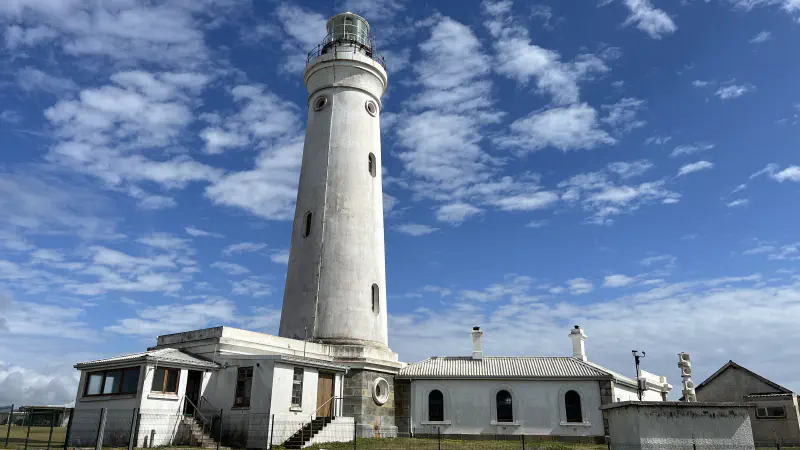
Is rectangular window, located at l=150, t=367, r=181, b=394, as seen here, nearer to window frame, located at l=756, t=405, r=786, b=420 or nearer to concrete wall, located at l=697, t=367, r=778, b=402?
concrete wall, located at l=697, t=367, r=778, b=402

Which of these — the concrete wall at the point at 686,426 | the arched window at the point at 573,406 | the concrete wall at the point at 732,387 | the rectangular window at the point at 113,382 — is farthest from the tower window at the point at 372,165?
the concrete wall at the point at 732,387

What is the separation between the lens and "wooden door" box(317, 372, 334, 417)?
76.4 feet

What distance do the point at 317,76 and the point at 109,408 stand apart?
18.1m

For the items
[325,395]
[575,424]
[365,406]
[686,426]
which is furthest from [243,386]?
[575,424]

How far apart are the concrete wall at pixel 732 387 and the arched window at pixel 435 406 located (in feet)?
55.6

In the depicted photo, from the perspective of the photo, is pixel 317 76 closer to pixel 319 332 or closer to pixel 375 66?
pixel 375 66

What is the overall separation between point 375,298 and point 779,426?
74.0ft

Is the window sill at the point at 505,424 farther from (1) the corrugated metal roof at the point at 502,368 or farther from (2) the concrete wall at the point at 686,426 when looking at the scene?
(2) the concrete wall at the point at 686,426

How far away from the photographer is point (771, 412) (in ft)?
105

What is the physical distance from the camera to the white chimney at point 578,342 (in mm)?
31000

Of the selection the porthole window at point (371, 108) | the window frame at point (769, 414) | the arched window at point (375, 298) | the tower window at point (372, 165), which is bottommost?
the window frame at point (769, 414)

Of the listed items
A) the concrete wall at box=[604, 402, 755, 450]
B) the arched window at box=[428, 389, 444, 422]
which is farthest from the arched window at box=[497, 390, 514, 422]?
the concrete wall at box=[604, 402, 755, 450]

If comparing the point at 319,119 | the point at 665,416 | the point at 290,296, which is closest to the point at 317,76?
the point at 319,119

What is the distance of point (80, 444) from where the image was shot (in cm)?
2011
